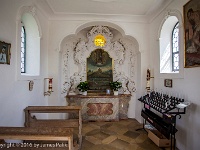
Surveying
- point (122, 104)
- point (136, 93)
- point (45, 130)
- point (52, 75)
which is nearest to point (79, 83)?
point (52, 75)

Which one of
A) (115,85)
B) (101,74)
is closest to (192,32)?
(115,85)

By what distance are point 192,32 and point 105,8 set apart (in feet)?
8.33

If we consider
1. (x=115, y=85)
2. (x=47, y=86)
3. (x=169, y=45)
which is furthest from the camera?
(x=115, y=85)

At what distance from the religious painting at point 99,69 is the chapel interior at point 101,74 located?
0.04 meters

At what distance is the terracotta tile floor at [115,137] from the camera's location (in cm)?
333

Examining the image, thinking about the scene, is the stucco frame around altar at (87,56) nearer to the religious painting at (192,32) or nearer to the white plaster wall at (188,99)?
the white plaster wall at (188,99)

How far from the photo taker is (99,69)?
5617 millimetres

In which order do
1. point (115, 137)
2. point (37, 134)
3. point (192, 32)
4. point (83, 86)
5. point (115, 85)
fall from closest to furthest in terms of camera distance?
point (37, 134) → point (192, 32) → point (115, 137) → point (83, 86) → point (115, 85)

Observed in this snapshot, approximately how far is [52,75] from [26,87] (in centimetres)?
154

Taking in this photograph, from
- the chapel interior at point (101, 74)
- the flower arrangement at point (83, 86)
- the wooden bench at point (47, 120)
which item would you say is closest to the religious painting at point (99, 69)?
the chapel interior at point (101, 74)

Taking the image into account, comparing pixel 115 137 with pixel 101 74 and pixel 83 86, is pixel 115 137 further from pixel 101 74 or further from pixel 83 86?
pixel 101 74

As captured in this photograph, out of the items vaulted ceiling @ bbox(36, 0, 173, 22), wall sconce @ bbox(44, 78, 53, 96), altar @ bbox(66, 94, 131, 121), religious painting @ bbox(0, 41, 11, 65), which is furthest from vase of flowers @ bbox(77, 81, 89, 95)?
religious painting @ bbox(0, 41, 11, 65)

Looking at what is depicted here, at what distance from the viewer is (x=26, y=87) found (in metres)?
3.23

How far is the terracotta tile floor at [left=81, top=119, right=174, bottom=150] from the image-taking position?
3.33m
